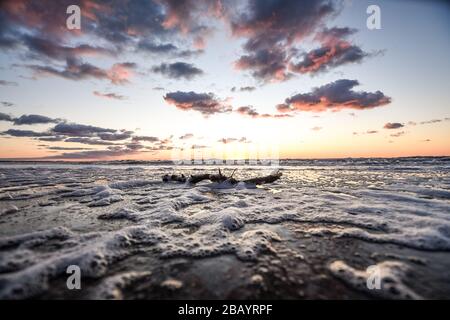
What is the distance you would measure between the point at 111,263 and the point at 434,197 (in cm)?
891

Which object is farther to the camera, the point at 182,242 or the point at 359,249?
the point at 182,242

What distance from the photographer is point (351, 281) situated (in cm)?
248

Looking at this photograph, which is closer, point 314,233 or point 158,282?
point 158,282

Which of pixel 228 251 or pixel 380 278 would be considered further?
pixel 228 251

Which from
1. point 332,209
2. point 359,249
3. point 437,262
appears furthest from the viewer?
point 332,209

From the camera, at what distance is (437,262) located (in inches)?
114
